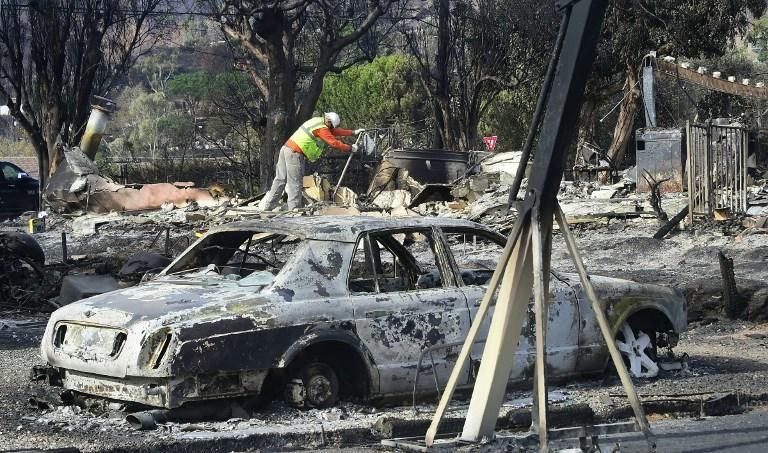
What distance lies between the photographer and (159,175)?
36.1 meters

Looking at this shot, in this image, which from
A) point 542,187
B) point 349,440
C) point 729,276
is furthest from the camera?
point 729,276

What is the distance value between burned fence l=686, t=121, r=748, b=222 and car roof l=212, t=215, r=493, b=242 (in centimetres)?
1137

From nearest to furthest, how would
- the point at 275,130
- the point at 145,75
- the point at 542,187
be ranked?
the point at 542,187 < the point at 275,130 < the point at 145,75

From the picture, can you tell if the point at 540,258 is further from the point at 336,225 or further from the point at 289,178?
the point at 289,178

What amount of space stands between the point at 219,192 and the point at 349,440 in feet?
69.4

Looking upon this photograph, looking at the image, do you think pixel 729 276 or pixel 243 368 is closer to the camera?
pixel 243 368

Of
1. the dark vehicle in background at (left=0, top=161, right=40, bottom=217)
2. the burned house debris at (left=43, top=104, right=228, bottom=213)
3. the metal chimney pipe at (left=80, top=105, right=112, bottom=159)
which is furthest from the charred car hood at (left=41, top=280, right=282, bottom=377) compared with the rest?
the dark vehicle in background at (left=0, top=161, right=40, bottom=217)

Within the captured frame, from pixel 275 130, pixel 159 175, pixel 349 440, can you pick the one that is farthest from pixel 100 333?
pixel 159 175

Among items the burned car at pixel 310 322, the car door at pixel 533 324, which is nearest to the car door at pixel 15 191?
the burned car at pixel 310 322

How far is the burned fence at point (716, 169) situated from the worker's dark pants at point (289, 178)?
21.1ft

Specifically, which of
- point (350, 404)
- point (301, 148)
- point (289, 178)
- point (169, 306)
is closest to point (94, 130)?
point (289, 178)

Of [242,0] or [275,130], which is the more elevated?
[242,0]

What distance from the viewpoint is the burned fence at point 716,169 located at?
1936cm

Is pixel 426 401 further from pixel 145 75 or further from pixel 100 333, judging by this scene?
pixel 145 75
